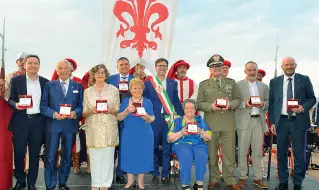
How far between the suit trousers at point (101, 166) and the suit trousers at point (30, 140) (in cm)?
80

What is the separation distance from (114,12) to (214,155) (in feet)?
11.1

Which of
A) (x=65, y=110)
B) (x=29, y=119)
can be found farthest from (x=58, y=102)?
(x=29, y=119)

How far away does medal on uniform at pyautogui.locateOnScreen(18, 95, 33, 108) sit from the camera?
4.11 meters

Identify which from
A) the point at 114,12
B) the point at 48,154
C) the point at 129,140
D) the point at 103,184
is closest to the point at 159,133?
the point at 129,140

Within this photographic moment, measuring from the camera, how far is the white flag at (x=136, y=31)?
6.33 meters

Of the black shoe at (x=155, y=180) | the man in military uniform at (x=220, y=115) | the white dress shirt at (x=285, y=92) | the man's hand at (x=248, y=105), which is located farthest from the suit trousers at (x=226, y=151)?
the black shoe at (x=155, y=180)

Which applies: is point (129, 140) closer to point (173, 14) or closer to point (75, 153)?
point (75, 153)

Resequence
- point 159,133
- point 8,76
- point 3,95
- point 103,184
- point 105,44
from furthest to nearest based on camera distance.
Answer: point 105,44
point 8,76
point 159,133
point 3,95
point 103,184

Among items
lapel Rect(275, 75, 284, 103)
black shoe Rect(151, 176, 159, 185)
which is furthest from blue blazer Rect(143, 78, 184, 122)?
lapel Rect(275, 75, 284, 103)

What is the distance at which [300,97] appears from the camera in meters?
4.90

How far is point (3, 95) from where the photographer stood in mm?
4789

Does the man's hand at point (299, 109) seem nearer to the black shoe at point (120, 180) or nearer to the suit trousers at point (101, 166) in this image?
the suit trousers at point (101, 166)

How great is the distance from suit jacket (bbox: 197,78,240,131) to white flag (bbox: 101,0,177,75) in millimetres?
1667

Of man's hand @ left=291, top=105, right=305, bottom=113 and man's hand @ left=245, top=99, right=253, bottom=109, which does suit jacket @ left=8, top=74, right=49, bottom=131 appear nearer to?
man's hand @ left=245, top=99, right=253, bottom=109
